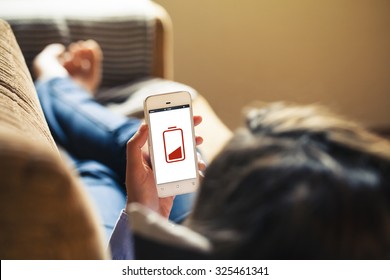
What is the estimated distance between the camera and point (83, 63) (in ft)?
4.94

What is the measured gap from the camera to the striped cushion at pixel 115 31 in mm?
Result: 1533

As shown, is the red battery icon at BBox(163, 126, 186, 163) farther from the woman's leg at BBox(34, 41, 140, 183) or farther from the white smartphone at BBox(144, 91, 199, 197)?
the woman's leg at BBox(34, 41, 140, 183)

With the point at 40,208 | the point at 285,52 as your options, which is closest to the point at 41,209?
A: the point at 40,208

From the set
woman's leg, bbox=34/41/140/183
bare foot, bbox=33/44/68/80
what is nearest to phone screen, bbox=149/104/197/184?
woman's leg, bbox=34/41/140/183

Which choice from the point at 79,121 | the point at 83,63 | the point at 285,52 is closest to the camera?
the point at 79,121

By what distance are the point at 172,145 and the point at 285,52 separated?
140cm

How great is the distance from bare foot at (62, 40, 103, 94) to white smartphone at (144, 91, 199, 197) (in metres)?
0.68

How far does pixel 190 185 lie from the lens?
2.69 ft

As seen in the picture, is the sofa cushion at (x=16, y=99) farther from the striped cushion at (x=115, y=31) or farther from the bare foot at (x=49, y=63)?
the striped cushion at (x=115, y=31)

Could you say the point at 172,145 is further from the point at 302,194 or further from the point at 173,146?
the point at 302,194

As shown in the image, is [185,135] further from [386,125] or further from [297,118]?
[386,125]

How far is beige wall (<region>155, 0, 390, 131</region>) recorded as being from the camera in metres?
2.10

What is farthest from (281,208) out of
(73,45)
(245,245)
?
(73,45)

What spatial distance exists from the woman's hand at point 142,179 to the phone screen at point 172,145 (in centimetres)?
1
